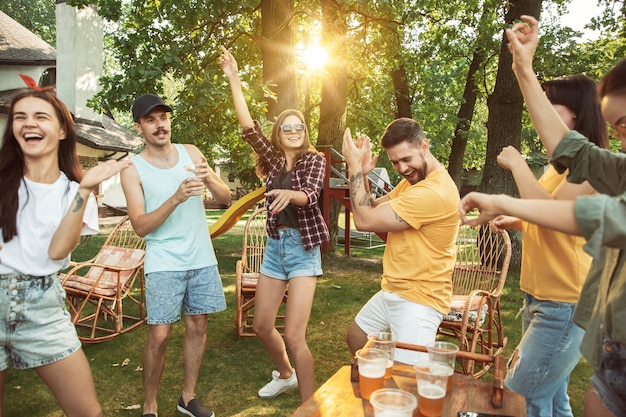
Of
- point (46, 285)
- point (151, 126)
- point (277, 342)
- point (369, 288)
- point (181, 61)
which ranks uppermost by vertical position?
point (181, 61)

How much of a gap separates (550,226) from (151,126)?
272cm

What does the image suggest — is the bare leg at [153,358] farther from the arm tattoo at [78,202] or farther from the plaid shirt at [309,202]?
the arm tattoo at [78,202]

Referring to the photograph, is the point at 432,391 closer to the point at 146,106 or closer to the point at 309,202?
the point at 309,202

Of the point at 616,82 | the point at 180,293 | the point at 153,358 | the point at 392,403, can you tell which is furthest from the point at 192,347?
the point at 616,82

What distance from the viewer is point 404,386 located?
2039 mm

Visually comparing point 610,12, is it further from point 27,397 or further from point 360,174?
point 27,397

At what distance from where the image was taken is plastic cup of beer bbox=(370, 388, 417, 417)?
1.64m

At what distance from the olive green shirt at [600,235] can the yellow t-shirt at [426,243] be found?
916 millimetres

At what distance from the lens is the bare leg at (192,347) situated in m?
3.55

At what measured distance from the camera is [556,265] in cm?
230

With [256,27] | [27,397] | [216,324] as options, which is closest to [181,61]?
[256,27]

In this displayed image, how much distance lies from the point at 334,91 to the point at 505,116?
388cm

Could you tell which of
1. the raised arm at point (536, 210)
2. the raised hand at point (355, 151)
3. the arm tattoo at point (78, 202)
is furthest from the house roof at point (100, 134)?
the raised arm at point (536, 210)

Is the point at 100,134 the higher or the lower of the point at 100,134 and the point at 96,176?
the higher
